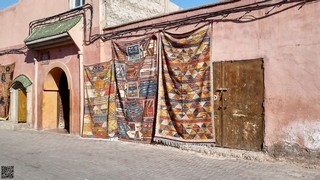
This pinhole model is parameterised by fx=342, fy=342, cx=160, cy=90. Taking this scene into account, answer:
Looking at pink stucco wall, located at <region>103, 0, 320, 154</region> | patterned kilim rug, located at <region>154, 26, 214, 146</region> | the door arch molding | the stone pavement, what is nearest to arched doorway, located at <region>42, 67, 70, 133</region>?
the door arch molding

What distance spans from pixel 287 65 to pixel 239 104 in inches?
53.3

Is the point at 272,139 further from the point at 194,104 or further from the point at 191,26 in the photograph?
the point at 191,26

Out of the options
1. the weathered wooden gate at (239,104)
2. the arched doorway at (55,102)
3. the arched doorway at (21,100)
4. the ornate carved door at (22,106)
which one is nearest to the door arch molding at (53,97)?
the arched doorway at (55,102)

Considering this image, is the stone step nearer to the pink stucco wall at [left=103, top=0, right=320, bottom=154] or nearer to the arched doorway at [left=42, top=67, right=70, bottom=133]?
the arched doorway at [left=42, top=67, right=70, bottom=133]

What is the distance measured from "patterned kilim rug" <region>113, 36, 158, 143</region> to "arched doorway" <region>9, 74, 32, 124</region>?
568 cm

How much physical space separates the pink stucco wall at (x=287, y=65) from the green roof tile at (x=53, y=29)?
20.6ft

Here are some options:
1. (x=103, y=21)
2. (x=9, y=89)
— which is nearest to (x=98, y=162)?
(x=103, y=21)

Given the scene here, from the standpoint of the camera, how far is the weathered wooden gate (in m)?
7.37

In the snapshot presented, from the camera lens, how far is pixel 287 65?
6.95 metres

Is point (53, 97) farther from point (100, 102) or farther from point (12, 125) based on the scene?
point (100, 102)

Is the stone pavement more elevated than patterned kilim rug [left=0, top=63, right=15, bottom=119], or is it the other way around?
patterned kilim rug [left=0, top=63, right=15, bottom=119]

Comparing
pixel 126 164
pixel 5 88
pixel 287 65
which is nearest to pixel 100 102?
pixel 126 164

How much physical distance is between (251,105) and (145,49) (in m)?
3.58

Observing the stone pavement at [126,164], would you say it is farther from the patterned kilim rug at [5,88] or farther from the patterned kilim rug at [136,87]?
the patterned kilim rug at [5,88]
